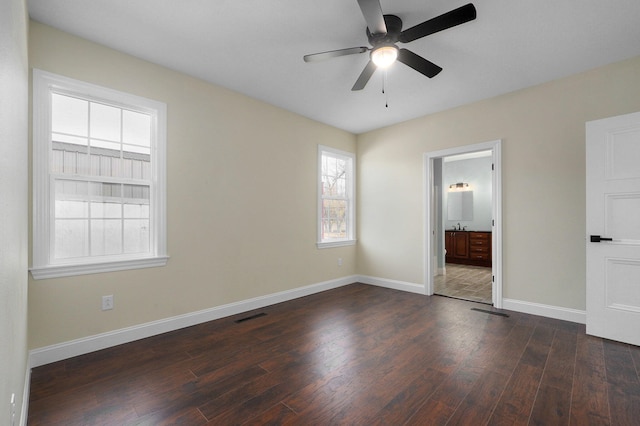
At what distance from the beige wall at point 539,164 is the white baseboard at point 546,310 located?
68 millimetres

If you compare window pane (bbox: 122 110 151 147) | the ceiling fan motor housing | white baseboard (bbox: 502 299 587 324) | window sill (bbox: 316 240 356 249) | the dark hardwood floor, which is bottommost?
the dark hardwood floor

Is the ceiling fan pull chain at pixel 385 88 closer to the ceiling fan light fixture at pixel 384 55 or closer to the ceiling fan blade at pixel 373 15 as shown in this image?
the ceiling fan light fixture at pixel 384 55

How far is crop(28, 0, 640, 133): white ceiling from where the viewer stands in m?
2.23

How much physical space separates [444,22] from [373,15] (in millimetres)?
484

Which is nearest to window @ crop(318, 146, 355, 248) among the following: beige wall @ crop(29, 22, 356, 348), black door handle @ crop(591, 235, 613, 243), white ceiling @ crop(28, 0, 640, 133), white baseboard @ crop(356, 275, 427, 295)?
beige wall @ crop(29, 22, 356, 348)

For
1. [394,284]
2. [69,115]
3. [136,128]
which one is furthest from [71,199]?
[394,284]

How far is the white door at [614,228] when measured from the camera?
8.96 feet

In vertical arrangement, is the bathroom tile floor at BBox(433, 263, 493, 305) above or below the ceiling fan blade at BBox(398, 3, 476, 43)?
below

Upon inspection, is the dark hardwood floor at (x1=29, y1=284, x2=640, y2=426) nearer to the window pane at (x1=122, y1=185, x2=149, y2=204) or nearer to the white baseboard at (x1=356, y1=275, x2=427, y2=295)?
the white baseboard at (x1=356, y1=275, x2=427, y2=295)

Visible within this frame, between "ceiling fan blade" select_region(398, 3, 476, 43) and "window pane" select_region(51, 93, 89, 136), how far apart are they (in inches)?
113

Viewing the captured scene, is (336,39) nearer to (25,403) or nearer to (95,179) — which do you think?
(95,179)

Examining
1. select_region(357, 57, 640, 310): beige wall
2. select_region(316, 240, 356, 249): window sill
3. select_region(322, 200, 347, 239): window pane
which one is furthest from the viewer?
select_region(322, 200, 347, 239): window pane

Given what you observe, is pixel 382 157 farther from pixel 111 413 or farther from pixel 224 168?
pixel 111 413

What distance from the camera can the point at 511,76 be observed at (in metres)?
3.30
